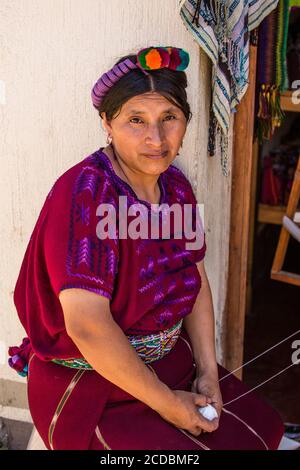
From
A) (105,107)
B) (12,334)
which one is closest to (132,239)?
(105,107)

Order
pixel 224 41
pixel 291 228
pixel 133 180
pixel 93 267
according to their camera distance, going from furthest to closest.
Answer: pixel 291 228
pixel 224 41
pixel 133 180
pixel 93 267

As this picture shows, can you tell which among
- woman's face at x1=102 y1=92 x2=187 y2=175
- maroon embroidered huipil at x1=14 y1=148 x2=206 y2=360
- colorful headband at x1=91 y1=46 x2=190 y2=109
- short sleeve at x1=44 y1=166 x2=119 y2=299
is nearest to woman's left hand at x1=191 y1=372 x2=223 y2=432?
maroon embroidered huipil at x1=14 y1=148 x2=206 y2=360

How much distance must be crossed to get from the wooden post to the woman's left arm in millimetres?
506

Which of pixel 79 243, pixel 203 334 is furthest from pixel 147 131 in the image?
pixel 203 334

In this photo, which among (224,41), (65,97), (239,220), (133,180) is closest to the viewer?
(133,180)

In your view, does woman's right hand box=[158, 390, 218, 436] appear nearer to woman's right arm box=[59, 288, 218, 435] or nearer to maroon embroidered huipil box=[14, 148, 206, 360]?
woman's right arm box=[59, 288, 218, 435]

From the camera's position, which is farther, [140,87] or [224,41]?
[224,41]

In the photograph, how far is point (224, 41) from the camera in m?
2.37

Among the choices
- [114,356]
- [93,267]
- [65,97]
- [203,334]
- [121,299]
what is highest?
[65,97]

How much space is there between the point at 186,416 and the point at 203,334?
431 millimetres

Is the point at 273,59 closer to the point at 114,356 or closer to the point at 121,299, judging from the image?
the point at 121,299

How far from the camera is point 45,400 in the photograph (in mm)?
2104

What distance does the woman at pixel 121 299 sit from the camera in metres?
1.92

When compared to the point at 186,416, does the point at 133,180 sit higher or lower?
higher
